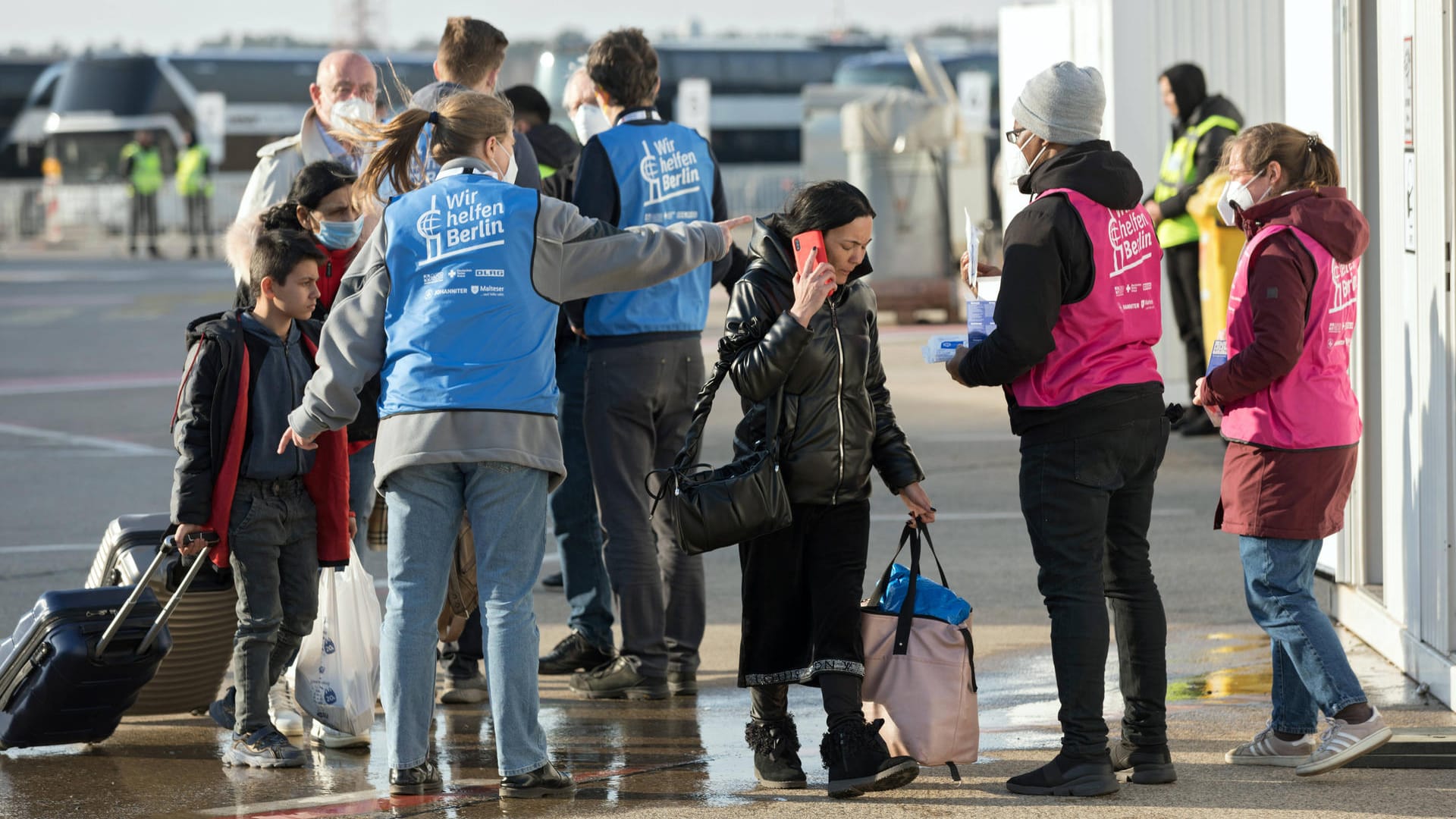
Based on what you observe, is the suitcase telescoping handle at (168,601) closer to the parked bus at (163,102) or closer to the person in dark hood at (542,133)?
the person in dark hood at (542,133)

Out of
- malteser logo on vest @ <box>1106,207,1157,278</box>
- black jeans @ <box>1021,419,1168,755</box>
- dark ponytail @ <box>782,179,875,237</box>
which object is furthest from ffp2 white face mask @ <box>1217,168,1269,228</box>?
dark ponytail @ <box>782,179,875,237</box>

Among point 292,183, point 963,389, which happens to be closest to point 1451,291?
point 292,183

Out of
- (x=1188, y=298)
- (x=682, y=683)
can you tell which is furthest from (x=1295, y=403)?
(x=1188, y=298)

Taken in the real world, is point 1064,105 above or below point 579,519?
above

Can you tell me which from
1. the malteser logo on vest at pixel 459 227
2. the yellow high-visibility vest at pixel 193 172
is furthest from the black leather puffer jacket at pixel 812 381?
the yellow high-visibility vest at pixel 193 172

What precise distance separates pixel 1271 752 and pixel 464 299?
259cm

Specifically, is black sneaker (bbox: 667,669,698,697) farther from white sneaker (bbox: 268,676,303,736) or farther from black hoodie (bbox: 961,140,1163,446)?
black hoodie (bbox: 961,140,1163,446)

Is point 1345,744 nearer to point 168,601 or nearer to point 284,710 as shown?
point 284,710

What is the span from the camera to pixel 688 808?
4707mm

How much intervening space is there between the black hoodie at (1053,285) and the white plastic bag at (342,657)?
6.78 feet

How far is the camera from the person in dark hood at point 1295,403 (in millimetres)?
4773

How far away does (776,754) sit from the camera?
4.91 m

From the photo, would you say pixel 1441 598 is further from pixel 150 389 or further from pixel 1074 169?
pixel 150 389

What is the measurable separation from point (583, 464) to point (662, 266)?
1.71 meters
